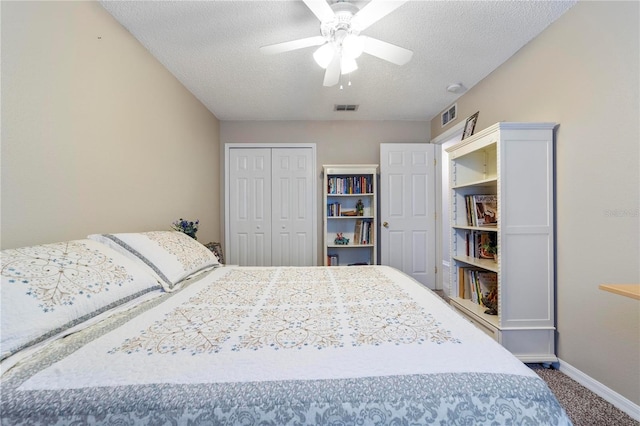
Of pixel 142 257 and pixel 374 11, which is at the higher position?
pixel 374 11

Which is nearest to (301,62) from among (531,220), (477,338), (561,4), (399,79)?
(399,79)

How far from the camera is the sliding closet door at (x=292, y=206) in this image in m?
3.73

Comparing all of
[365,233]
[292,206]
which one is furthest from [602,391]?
[292,206]

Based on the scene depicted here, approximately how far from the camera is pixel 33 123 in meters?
1.27

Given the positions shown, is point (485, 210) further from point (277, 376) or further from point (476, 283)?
point (277, 376)

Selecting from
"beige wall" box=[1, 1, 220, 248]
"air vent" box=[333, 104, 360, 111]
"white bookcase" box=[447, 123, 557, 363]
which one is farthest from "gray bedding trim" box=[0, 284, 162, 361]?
"air vent" box=[333, 104, 360, 111]

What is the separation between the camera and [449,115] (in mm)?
3234

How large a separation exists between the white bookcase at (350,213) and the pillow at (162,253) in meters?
2.01

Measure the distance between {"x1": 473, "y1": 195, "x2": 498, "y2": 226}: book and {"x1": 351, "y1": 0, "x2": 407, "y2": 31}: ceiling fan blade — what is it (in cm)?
170

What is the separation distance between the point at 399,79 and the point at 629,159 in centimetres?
183

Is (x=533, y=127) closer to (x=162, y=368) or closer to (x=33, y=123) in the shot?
(x=162, y=368)

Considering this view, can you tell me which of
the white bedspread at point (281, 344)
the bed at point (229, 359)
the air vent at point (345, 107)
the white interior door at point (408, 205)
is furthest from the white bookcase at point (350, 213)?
the bed at point (229, 359)

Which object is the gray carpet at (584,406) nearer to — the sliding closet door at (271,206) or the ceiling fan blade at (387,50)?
the ceiling fan blade at (387,50)

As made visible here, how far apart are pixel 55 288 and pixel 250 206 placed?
289cm
